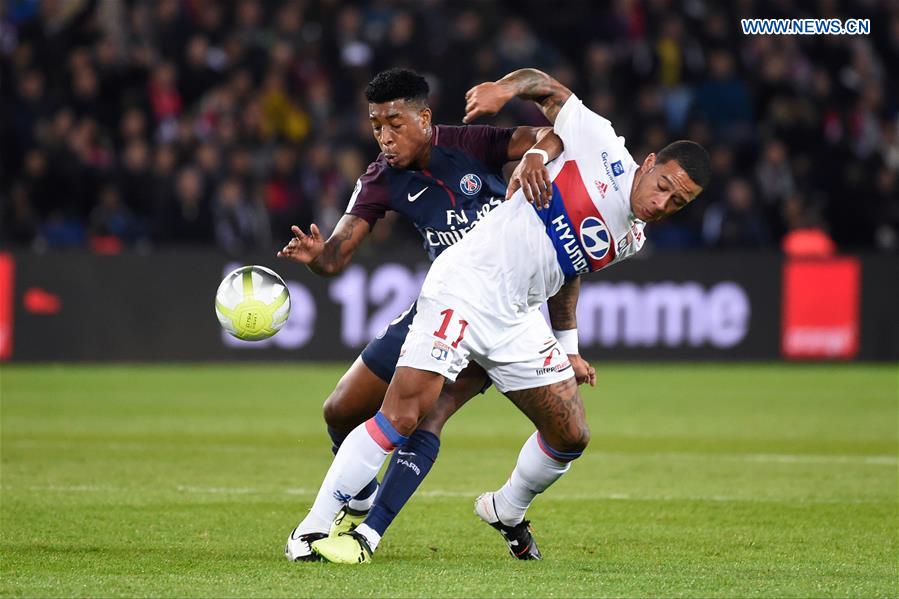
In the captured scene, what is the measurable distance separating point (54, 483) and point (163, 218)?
29.4 feet

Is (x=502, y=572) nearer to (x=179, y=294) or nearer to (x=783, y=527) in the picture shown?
(x=783, y=527)

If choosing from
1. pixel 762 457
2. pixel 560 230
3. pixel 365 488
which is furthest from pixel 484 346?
pixel 762 457

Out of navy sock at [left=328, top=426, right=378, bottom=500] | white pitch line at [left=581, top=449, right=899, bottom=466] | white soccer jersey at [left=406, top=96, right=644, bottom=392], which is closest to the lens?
white soccer jersey at [left=406, top=96, right=644, bottom=392]

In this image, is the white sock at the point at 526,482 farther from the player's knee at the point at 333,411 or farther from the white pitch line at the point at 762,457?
the white pitch line at the point at 762,457

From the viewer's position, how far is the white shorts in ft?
19.5

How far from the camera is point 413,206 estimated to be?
6.79 metres

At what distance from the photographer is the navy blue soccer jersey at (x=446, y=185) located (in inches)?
265

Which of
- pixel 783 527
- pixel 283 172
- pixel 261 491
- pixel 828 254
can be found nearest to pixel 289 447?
pixel 261 491

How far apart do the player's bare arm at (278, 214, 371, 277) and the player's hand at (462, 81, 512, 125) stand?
2.76 ft

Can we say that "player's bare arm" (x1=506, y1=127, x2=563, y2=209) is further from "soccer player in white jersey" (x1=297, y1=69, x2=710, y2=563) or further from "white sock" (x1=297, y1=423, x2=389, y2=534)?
"white sock" (x1=297, y1=423, x2=389, y2=534)

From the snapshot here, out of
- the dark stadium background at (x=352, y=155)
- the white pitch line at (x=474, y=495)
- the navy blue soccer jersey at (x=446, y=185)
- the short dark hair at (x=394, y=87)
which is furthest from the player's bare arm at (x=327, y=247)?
the dark stadium background at (x=352, y=155)

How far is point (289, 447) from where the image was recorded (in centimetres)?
1060

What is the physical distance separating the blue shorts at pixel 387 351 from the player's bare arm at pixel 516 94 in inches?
43.7

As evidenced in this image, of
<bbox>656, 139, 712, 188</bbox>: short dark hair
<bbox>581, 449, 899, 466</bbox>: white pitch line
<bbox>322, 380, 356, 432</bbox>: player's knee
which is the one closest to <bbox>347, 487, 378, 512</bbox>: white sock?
<bbox>322, 380, 356, 432</bbox>: player's knee
